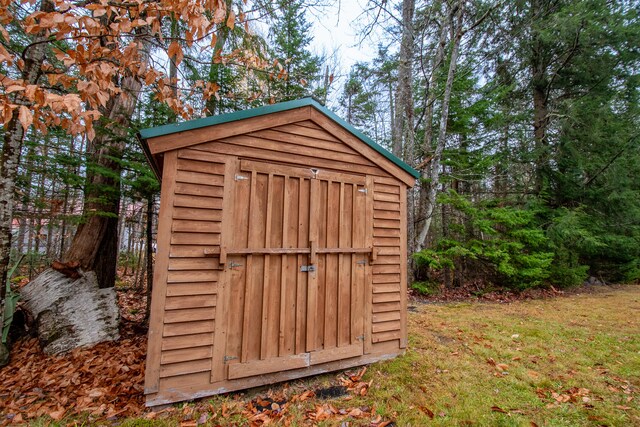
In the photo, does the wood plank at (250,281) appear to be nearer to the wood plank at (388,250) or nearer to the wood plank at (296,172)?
the wood plank at (296,172)

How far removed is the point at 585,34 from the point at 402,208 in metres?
10.6

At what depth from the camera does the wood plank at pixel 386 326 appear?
393cm

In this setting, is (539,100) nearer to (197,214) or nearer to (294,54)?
(294,54)

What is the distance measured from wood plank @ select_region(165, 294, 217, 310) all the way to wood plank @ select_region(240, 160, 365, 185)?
148cm

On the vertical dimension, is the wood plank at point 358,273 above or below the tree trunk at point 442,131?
below

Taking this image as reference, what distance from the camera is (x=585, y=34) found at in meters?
9.18

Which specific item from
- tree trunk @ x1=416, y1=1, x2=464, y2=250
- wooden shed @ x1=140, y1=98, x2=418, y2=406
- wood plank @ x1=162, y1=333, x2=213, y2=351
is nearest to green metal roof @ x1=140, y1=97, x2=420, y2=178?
wooden shed @ x1=140, y1=98, x2=418, y2=406

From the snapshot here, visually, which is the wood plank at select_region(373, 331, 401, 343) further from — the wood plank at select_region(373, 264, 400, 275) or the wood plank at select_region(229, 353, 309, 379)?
the wood plank at select_region(229, 353, 309, 379)

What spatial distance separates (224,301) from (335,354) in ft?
5.19

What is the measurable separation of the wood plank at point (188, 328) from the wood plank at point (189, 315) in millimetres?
42

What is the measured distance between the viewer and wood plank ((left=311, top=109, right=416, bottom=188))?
12.2ft

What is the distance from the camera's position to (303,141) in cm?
361

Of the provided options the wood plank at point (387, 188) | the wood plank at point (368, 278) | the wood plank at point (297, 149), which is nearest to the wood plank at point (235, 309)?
the wood plank at point (297, 149)

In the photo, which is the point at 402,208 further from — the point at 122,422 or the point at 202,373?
the point at 122,422
